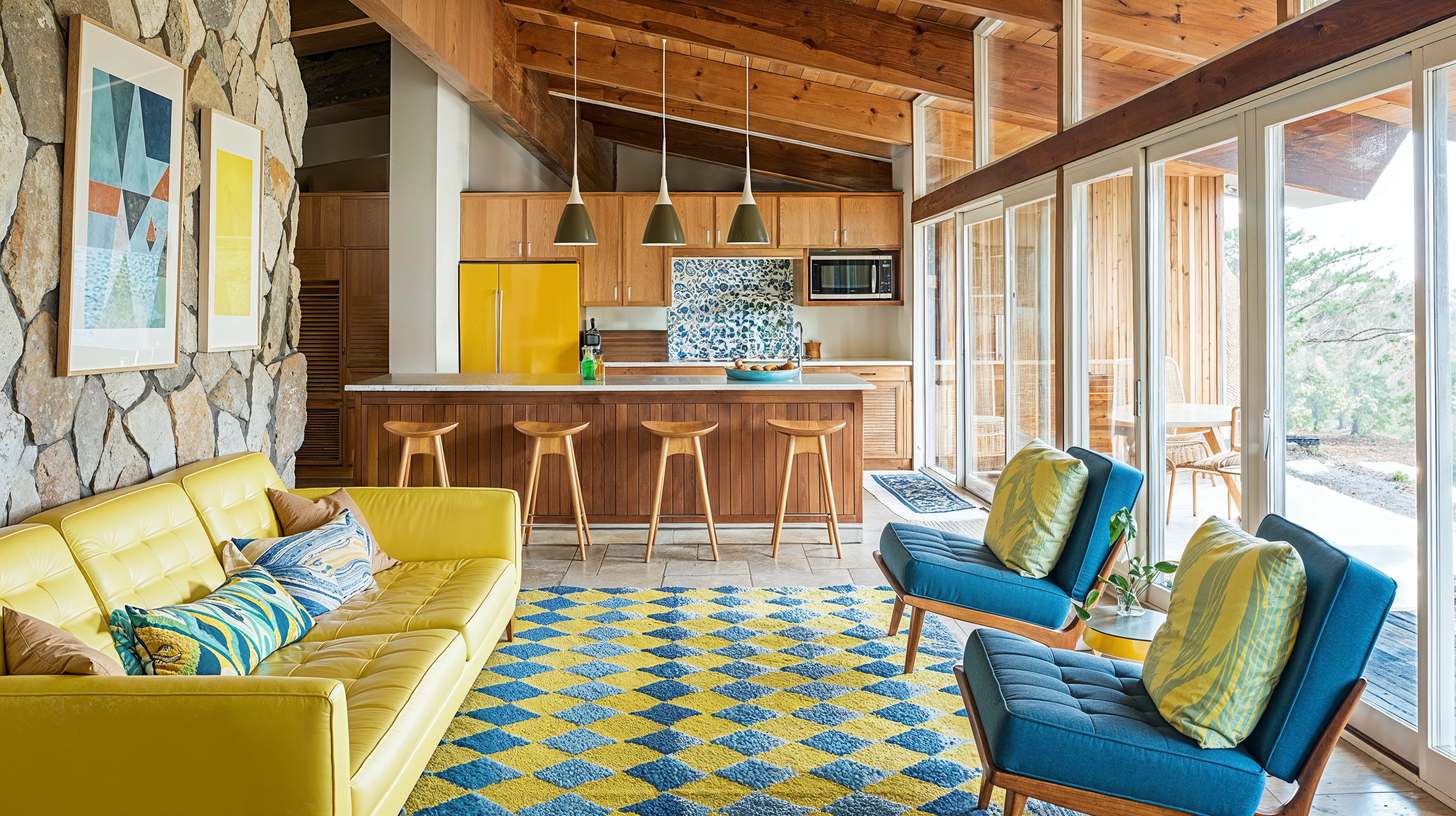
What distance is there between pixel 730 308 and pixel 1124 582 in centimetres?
608

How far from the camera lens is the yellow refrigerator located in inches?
301

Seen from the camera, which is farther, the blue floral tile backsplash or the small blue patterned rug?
the blue floral tile backsplash

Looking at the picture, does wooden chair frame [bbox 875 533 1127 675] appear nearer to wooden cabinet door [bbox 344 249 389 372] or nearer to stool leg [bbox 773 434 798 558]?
stool leg [bbox 773 434 798 558]

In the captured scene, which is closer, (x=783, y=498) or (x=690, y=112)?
A: (x=783, y=498)

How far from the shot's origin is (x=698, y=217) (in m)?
8.08

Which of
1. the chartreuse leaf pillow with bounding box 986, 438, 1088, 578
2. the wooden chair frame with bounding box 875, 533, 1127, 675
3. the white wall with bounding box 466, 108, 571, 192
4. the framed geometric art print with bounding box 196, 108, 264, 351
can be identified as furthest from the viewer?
the white wall with bounding box 466, 108, 571, 192

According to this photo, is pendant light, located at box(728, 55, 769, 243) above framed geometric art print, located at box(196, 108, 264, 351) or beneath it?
above

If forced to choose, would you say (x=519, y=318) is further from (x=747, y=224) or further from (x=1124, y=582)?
(x=1124, y=582)

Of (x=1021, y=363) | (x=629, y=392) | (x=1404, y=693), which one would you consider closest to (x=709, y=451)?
(x=629, y=392)

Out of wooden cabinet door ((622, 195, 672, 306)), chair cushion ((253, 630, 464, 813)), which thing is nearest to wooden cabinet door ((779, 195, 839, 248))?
wooden cabinet door ((622, 195, 672, 306))

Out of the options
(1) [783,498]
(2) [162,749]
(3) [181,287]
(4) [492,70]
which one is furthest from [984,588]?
(4) [492,70]

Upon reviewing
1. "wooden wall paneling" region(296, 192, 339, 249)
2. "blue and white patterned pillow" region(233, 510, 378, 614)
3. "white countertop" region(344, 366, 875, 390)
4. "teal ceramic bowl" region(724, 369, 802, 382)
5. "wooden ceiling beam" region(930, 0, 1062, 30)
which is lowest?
"blue and white patterned pillow" region(233, 510, 378, 614)

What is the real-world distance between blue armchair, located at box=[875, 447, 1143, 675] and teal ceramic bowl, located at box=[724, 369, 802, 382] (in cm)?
244

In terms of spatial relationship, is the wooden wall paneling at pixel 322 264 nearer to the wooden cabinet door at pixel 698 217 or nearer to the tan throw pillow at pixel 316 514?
the wooden cabinet door at pixel 698 217
